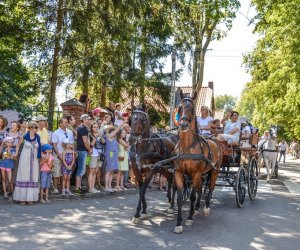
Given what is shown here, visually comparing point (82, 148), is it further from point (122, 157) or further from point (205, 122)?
point (205, 122)

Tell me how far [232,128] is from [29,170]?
203 inches

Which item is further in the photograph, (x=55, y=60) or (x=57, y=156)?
(x=55, y=60)

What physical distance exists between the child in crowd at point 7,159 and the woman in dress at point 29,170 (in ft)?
0.59

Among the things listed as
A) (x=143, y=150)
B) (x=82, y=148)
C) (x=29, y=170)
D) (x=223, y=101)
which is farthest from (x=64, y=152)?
(x=223, y=101)

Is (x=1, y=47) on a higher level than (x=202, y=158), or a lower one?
higher

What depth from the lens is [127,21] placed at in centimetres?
1602

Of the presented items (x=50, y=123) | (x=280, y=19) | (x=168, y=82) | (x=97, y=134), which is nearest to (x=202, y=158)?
(x=97, y=134)

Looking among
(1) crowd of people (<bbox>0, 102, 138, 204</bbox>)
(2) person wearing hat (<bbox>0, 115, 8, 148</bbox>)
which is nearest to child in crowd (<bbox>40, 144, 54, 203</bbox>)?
(1) crowd of people (<bbox>0, 102, 138, 204</bbox>)

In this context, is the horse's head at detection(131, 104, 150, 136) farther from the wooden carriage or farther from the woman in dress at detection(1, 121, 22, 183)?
the woman in dress at detection(1, 121, 22, 183)

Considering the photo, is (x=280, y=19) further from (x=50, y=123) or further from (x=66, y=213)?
(x=66, y=213)

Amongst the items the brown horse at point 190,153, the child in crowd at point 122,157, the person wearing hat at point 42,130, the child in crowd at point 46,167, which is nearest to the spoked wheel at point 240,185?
the brown horse at point 190,153

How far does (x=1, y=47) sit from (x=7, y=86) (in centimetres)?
337

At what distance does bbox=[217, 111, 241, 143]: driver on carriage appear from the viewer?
35.1 ft

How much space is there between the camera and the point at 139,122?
8.48m
